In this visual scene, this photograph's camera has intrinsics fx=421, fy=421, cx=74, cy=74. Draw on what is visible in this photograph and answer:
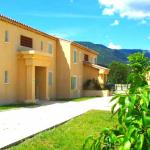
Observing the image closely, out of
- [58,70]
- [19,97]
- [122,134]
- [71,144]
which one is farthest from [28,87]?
[122,134]

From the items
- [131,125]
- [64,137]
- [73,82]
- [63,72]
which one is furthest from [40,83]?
[131,125]

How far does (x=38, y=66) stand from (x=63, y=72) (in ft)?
19.1

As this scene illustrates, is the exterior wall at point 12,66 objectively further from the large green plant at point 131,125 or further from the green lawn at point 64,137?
the large green plant at point 131,125

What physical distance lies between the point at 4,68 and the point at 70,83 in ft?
37.6

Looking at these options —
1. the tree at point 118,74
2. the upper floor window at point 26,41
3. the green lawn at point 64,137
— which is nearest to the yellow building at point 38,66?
the upper floor window at point 26,41

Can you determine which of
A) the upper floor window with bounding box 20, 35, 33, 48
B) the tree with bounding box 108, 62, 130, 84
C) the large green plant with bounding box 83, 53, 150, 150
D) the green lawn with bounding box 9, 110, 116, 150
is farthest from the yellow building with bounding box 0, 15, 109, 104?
the tree with bounding box 108, 62, 130, 84

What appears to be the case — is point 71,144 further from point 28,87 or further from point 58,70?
point 58,70

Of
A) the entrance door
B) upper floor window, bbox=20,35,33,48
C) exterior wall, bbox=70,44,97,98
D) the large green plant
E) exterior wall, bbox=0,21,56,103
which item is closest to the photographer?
the large green plant

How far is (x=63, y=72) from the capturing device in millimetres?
37719

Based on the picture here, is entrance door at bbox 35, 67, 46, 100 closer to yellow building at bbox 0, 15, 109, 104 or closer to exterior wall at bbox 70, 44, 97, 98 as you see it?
yellow building at bbox 0, 15, 109, 104

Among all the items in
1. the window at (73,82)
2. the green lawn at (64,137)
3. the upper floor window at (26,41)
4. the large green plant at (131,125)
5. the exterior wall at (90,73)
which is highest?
the upper floor window at (26,41)

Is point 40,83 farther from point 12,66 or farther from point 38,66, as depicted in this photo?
point 12,66

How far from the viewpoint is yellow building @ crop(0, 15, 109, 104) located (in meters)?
27.8

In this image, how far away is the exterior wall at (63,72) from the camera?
37719 millimetres
